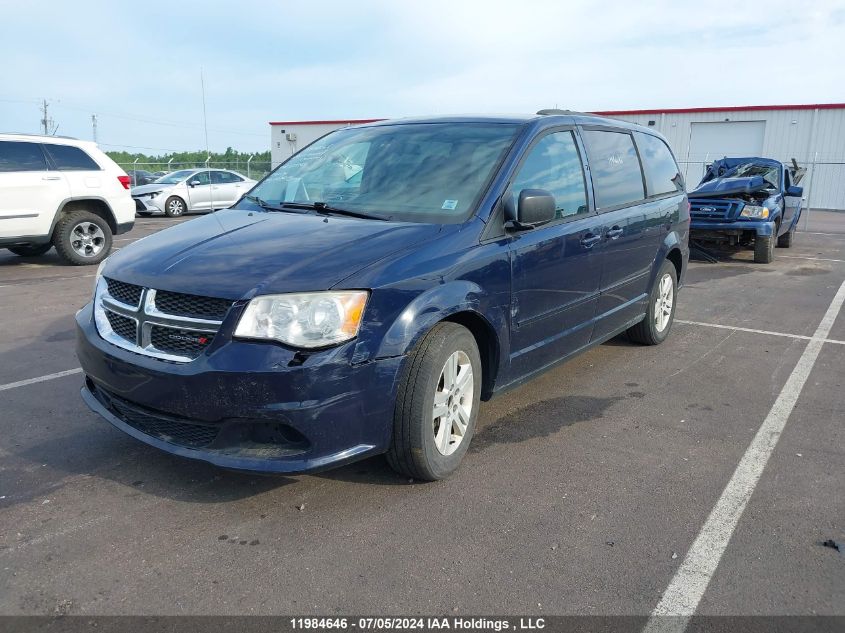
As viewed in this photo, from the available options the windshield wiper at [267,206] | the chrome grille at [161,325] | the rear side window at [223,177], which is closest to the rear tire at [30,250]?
the windshield wiper at [267,206]

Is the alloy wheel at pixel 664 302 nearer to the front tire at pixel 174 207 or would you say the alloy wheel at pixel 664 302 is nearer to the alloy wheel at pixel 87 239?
the alloy wheel at pixel 87 239

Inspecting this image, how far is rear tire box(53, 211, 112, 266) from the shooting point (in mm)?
10297

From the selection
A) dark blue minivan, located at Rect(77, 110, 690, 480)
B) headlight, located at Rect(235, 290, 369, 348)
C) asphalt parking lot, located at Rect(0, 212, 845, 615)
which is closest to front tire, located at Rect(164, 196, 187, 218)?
asphalt parking lot, located at Rect(0, 212, 845, 615)

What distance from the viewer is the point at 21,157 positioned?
9.80 meters

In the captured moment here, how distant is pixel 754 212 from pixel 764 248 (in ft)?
2.09

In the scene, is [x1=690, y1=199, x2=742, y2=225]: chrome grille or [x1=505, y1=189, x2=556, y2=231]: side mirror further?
[x1=690, y1=199, x2=742, y2=225]: chrome grille

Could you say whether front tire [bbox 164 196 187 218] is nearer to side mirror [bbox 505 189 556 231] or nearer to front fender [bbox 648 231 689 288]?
front fender [bbox 648 231 689 288]

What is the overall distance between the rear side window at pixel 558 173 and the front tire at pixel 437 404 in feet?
3.22

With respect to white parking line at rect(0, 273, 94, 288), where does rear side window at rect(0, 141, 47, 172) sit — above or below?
above

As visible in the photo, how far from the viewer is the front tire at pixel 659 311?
6.00 m

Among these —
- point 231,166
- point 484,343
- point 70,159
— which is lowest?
point 484,343

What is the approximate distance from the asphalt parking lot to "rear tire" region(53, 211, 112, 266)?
5.67 m

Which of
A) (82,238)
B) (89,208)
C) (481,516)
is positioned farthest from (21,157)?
(481,516)

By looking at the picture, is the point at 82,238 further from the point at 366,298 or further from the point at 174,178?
the point at 174,178
